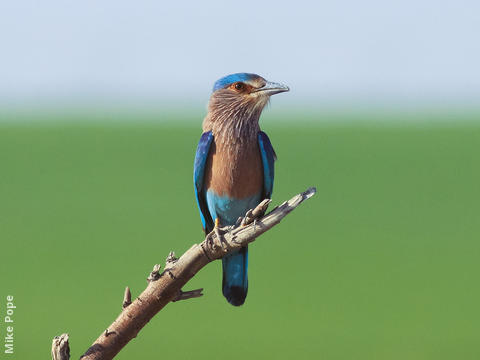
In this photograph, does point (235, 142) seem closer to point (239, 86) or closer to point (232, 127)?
point (232, 127)

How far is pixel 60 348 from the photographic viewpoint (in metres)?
5.79

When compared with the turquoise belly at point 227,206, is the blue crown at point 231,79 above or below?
above

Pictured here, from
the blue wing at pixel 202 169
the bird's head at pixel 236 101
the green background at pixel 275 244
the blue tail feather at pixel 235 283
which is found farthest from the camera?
the green background at pixel 275 244

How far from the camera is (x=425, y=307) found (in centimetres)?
3581

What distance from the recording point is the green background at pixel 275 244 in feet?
101

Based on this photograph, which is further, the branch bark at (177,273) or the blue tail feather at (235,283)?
the blue tail feather at (235,283)

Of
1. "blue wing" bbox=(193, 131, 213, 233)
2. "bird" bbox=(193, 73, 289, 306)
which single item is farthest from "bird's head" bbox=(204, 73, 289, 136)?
"blue wing" bbox=(193, 131, 213, 233)

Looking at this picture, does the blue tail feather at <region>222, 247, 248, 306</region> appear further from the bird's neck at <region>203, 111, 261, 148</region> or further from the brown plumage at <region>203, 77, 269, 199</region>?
the bird's neck at <region>203, 111, 261, 148</region>

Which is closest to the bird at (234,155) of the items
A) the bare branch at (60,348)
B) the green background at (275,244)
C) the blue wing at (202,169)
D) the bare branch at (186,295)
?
the blue wing at (202,169)

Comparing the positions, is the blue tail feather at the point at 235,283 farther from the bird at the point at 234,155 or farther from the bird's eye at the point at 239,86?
the bird's eye at the point at 239,86

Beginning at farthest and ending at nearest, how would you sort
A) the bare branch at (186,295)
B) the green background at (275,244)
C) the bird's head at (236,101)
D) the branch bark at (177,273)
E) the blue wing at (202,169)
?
1. the green background at (275,244)
2. the bird's head at (236,101)
3. the blue wing at (202,169)
4. the bare branch at (186,295)
5. the branch bark at (177,273)

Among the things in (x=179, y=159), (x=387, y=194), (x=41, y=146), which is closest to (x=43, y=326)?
(x=387, y=194)

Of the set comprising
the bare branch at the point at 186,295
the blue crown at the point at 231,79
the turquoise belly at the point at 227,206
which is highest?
the blue crown at the point at 231,79

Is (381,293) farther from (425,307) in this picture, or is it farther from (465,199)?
(465,199)
